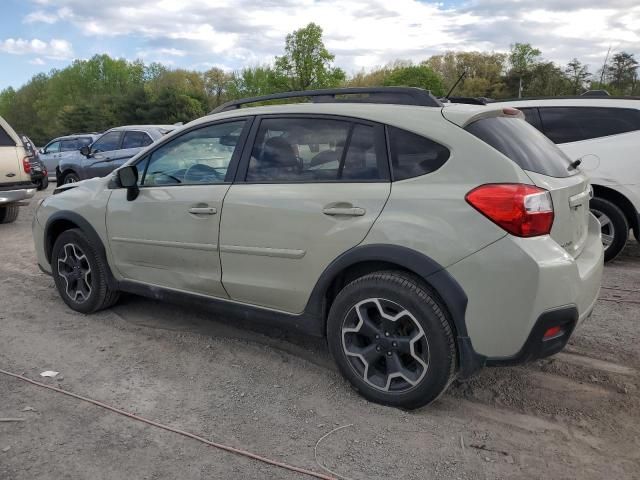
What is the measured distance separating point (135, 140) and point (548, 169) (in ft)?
36.9

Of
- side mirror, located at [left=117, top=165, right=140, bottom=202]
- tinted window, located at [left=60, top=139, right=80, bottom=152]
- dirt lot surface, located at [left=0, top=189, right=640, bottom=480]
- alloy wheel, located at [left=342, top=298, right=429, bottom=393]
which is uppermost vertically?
side mirror, located at [left=117, top=165, right=140, bottom=202]

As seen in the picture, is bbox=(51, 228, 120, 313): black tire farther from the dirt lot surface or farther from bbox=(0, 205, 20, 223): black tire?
bbox=(0, 205, 20, 223): black tire

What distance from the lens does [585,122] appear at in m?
6.45

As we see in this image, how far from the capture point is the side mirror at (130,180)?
4248 mm

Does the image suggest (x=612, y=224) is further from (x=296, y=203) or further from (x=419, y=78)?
(x=419, y=78)

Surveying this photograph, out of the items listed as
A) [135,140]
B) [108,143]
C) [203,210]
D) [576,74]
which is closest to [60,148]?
[108,143]

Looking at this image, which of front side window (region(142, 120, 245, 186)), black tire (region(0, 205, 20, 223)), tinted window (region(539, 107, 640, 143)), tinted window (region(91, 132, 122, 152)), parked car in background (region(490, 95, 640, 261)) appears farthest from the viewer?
tinted window (region(91, 132, 122, 152))

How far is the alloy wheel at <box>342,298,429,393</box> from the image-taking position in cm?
304

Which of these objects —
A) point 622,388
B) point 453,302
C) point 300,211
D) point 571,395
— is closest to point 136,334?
point 300,211

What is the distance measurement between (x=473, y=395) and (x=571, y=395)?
56cm

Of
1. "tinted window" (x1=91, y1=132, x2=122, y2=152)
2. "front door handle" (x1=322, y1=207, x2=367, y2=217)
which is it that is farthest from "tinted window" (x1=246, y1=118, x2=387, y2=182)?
"tinted window" (x1=91, y1=132, x2=122, y2=152)

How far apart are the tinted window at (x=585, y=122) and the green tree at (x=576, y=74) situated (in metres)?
49.2

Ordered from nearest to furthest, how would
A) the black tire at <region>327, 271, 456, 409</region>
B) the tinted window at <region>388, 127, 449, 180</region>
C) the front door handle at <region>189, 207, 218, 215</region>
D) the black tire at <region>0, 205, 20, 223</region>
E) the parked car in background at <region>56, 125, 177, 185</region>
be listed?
1. the black tire at <region>327, 271, 456, 409</region>
2. the tinted window at <region>388, 127, 449, 180</region>
3. the front door handle at <region>189, 207, 218, 215</region>
4. the black tire at <region>0, 205, 20, 223</region>
5. the parked car in background at <region>56, 125, 177, 185</region>

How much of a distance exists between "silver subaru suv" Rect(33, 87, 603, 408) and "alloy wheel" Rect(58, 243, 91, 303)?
815mm
